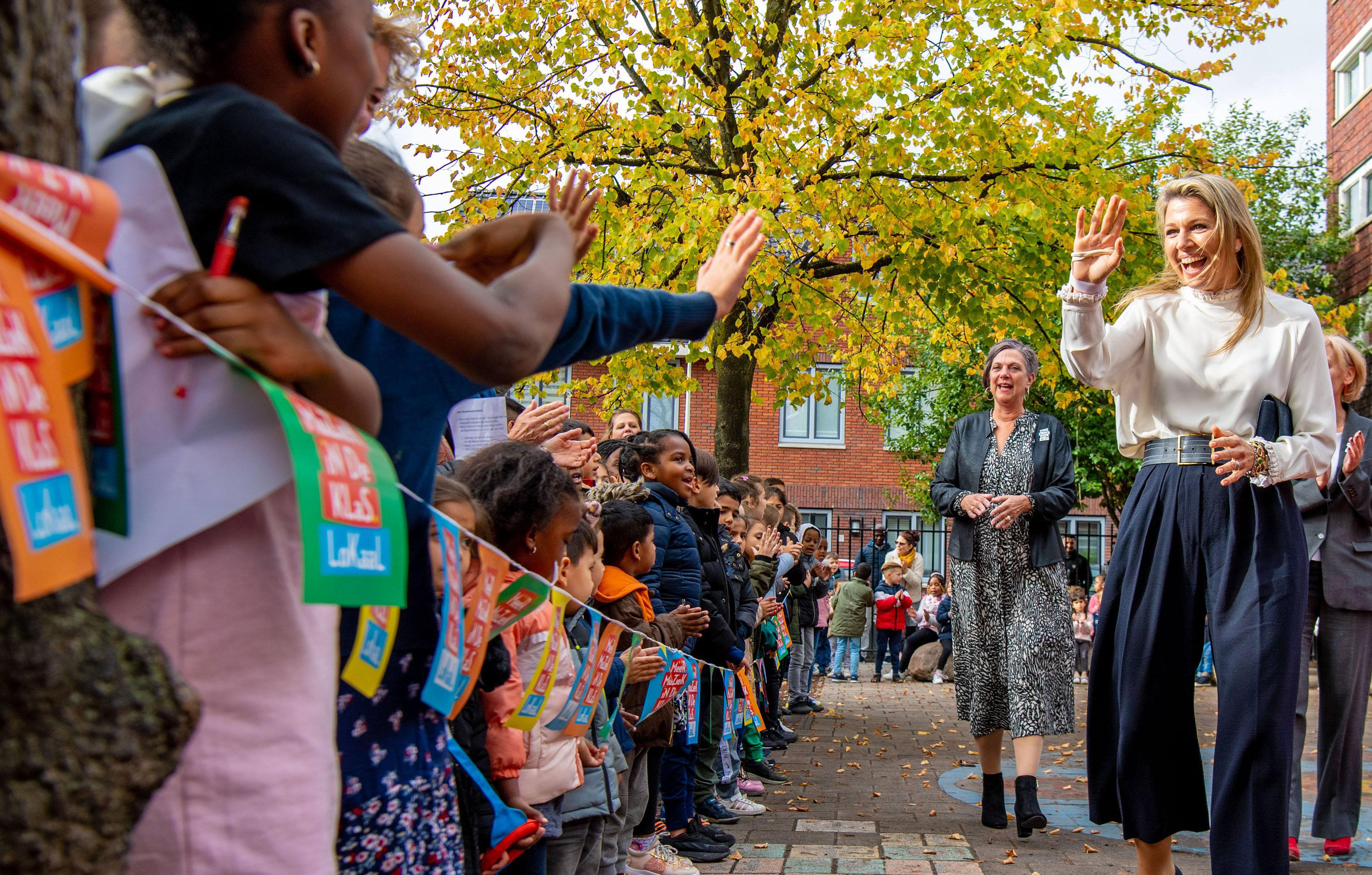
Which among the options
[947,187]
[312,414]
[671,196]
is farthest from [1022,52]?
[312,414]

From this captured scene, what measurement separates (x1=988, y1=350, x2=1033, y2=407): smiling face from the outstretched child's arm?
5.49 meters

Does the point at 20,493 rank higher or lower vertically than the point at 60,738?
higher

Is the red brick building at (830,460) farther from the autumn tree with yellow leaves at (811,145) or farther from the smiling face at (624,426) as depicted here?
the smiling face at (624,426)

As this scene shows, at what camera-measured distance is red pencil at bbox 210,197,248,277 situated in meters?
1.42

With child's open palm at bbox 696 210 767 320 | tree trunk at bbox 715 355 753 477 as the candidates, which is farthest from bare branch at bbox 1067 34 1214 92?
child's open palm at bbox 696 210 767 320

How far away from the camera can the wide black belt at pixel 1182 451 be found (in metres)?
4.37

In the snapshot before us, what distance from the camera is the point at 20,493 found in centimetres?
109

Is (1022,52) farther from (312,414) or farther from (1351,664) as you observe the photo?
(312,414)

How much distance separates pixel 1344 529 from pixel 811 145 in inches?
235

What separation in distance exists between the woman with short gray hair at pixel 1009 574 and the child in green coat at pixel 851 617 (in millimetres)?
10413

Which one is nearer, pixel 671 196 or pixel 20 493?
pixel 20 493

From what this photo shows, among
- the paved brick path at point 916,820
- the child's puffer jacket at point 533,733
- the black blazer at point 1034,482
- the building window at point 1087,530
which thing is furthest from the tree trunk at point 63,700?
the building window at point 1087,530

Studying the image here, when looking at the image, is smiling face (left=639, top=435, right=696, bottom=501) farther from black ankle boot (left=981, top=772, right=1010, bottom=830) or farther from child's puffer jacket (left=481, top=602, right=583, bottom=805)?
child's puffer jacket (left=481, top=602, right=583, bottom=805)

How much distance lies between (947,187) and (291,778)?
10612 mm
